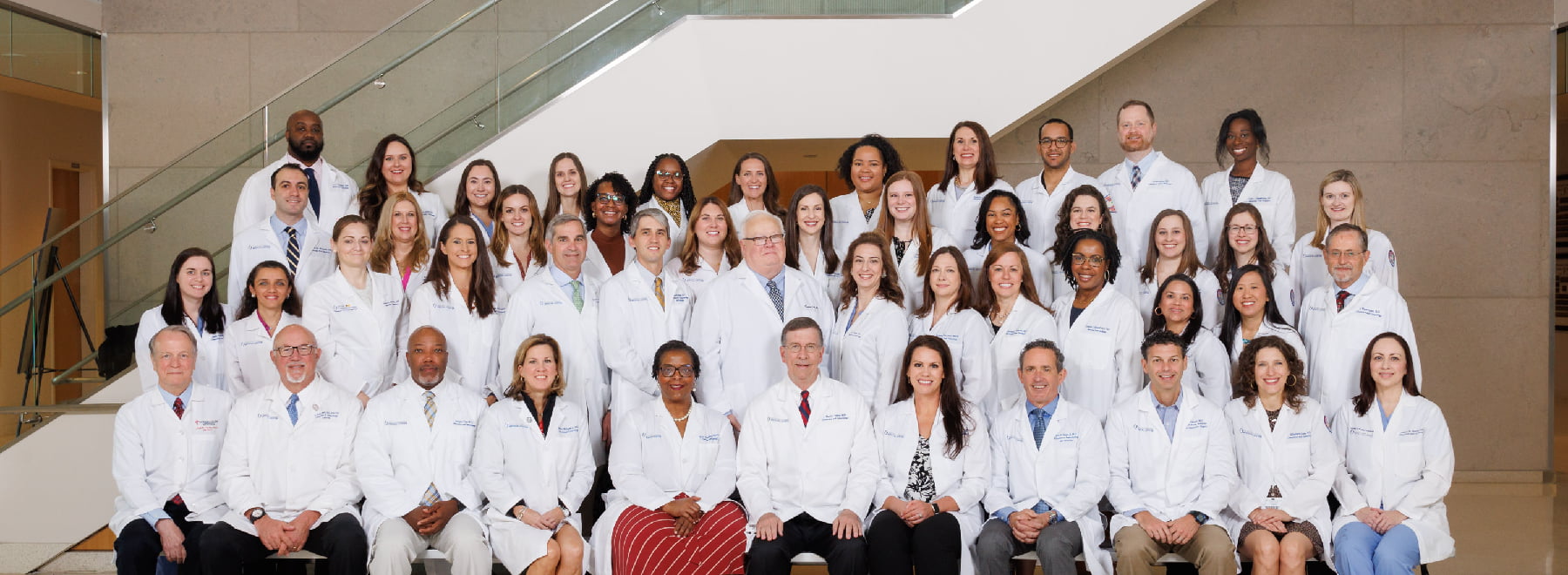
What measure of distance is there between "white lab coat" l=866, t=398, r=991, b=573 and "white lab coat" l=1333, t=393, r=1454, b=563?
135 centimetres

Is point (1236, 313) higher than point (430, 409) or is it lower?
higher

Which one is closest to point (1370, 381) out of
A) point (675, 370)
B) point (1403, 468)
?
point (1403, 468)

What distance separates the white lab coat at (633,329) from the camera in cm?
490

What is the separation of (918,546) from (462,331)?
2.17 m

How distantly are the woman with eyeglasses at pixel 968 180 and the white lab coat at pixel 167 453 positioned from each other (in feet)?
11.0

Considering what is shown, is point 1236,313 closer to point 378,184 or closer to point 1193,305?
point 1193,305

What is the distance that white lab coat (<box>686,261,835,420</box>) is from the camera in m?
4.95

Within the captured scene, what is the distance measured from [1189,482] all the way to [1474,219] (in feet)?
16.8

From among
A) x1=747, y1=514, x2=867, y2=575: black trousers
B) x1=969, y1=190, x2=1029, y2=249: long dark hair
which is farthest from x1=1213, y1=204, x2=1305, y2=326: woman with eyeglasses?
x1=747, y1=514, x2=867, y2=575: black trousers

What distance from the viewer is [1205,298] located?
16.7ft

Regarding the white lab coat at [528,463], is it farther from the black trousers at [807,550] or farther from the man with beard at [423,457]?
the black trousers at [807,550]

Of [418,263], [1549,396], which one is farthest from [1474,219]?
[418,263]

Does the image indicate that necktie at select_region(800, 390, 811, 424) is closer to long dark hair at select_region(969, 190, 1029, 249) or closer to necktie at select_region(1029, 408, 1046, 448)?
necktie at select_region(1029, 408, 1046, 448)

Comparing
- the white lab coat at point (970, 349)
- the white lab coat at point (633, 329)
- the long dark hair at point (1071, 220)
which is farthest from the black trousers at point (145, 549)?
the long dark hair at point (1071, 220)
